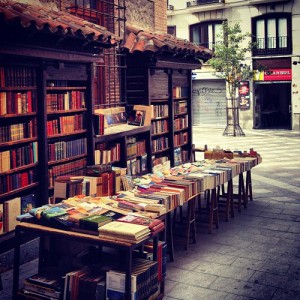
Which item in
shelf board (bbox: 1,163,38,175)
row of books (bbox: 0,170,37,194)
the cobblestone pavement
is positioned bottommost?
the cobblestone pavement

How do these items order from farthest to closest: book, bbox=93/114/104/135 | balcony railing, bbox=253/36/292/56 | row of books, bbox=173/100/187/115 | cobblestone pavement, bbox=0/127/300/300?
balcony railing, bbox=253/36/292/56 → row of books, bbox=173/100/187/115 → book, bbox=93/114/104/135 → cobblestone pavement, bbox=0/127/300/300

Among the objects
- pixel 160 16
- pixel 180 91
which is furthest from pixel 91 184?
pixel 160 16

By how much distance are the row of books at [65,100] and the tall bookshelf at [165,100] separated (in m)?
2.61

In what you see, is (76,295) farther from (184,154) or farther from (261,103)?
(261,103)

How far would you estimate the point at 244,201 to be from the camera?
966cm

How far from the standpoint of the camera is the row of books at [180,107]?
40.2ft

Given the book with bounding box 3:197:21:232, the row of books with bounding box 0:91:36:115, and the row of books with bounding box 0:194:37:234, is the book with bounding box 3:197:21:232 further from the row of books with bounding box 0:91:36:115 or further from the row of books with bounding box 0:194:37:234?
the row of books with bounding box 0:91:36:115

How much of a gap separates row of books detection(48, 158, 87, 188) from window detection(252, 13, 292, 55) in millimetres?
19856

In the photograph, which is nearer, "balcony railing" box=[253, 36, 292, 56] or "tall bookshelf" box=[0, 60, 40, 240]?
"tall bookshelf" box=[0, 60, 40, 240]

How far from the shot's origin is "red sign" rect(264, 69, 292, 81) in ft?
85.3

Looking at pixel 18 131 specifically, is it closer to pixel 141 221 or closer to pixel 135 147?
pixel 141 221

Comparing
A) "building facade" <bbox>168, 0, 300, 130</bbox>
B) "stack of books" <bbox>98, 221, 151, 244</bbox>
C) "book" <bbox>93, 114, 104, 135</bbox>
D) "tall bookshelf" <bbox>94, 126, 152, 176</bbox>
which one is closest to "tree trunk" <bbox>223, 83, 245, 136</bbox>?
"building facade" <bbox>168, 0, 300, 130</bbox>

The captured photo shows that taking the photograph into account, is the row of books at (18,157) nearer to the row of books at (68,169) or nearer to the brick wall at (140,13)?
the row of books at (68,169)

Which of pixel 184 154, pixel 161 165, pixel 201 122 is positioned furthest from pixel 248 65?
pixel 161 165
